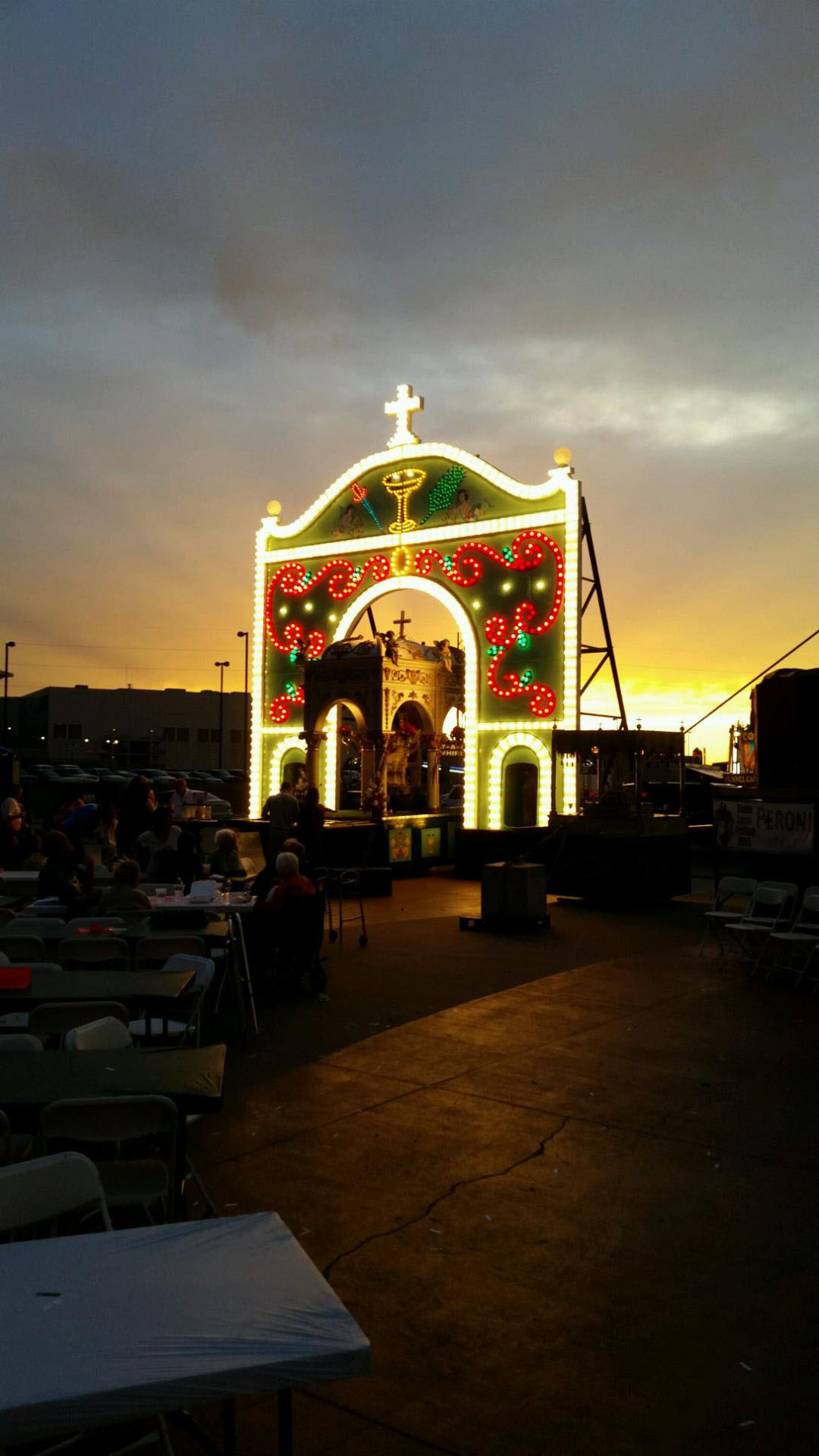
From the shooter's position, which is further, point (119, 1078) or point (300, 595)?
point (300, 595)

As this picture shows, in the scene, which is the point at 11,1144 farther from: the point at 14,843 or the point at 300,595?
the point at 300,595

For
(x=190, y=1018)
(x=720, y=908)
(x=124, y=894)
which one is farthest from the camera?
(x=720, y=908)

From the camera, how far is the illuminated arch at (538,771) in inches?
796

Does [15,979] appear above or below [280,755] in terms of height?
below

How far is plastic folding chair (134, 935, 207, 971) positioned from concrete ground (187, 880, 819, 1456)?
35.3 inches

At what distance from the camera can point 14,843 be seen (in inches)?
589

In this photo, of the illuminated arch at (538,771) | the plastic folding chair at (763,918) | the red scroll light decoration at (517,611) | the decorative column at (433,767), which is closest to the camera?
the plastic folding chair at (763,918)

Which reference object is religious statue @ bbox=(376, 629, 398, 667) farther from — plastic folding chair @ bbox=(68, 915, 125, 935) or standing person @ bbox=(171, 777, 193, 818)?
plastic folding chair @ bbox=(68, 915, 125, 935)

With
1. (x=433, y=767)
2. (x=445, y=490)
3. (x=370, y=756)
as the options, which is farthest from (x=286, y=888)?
(x=445, y=490)

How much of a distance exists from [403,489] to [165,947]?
16.6 m

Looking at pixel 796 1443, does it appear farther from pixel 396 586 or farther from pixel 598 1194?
pixel 396 586

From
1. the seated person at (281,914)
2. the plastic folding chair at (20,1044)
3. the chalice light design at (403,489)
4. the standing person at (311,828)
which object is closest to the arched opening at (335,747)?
the chalice light design at (403,489)

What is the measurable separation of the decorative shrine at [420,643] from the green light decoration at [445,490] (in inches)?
1.2

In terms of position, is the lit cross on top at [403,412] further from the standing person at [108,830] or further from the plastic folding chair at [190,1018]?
the plastic folding chair at [190,1018]
